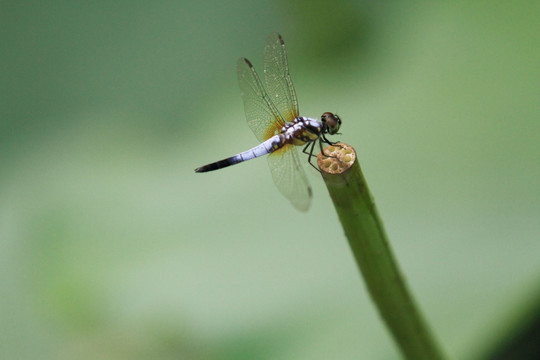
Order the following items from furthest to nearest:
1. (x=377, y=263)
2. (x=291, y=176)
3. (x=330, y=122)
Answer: (x=330, y=122), (x=291, y=176), (x=377, y=263)

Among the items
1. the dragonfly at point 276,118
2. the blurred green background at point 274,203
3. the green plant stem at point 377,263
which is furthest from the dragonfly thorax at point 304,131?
the green plant stem at point 377,263

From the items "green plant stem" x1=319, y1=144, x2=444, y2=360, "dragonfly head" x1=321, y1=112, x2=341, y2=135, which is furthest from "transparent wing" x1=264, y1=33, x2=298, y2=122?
"green plant stem" x1=319, y1=144, x2=444, y2=360

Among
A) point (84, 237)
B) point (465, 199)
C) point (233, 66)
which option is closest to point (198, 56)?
point (233, 66)

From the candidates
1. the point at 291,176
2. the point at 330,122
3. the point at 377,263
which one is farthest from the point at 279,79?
the point at 377,263

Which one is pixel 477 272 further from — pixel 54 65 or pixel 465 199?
pixel 54 65

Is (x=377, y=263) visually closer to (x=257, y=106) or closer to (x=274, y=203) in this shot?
(x=274, y=203)

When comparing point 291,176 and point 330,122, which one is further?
point 330,122

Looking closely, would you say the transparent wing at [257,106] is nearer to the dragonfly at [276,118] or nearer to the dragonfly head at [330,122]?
the dragonfly at [276,118]
